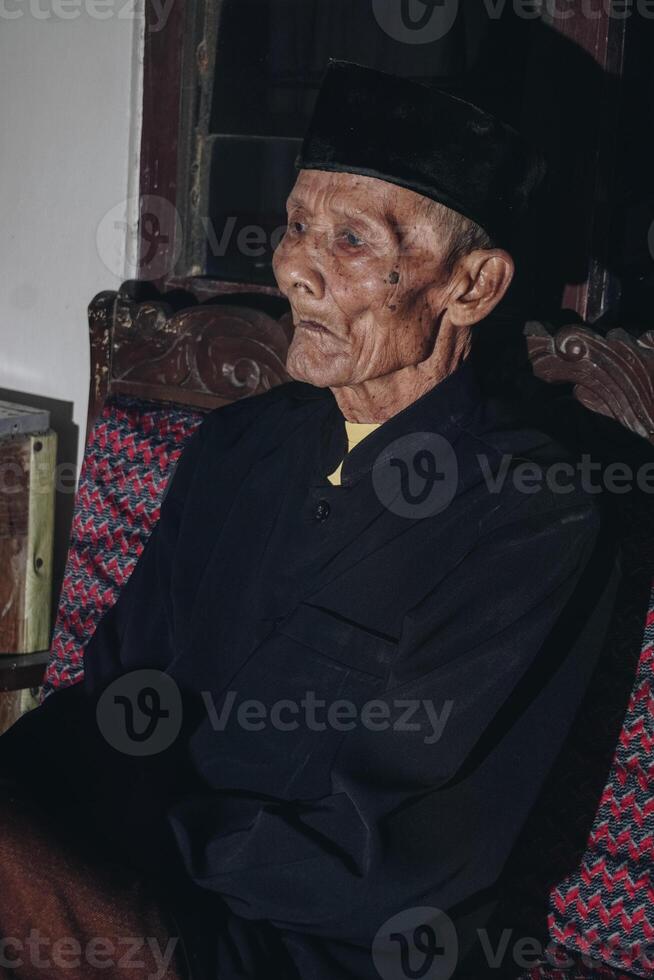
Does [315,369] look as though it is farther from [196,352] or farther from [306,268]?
[196,352]

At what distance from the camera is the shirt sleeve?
140 cm

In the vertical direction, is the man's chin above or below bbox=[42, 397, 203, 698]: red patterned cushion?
above

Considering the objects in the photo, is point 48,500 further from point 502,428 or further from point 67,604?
point 502,428

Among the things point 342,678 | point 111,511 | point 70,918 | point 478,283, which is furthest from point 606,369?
point 70,918

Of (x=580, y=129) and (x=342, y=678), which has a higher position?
(x=580, y=129)

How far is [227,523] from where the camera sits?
1.79 meters

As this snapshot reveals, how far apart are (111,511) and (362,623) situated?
810 millimetres

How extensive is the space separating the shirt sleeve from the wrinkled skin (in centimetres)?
30

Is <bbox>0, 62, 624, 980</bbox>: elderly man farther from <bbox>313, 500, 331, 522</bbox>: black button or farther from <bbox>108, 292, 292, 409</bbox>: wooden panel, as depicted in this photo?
<bbox>108, 292, 292, 409</bbox>: wooden panel

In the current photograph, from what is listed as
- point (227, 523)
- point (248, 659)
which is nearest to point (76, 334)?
point (227, 523)

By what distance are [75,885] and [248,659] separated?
43cm

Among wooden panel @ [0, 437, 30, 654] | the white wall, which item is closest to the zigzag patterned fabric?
wooden panel @ [0, 437, 30, 654]

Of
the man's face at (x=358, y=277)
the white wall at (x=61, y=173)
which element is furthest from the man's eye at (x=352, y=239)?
the white wall at (x=61, y=173)

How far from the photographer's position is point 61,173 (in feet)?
8.61
